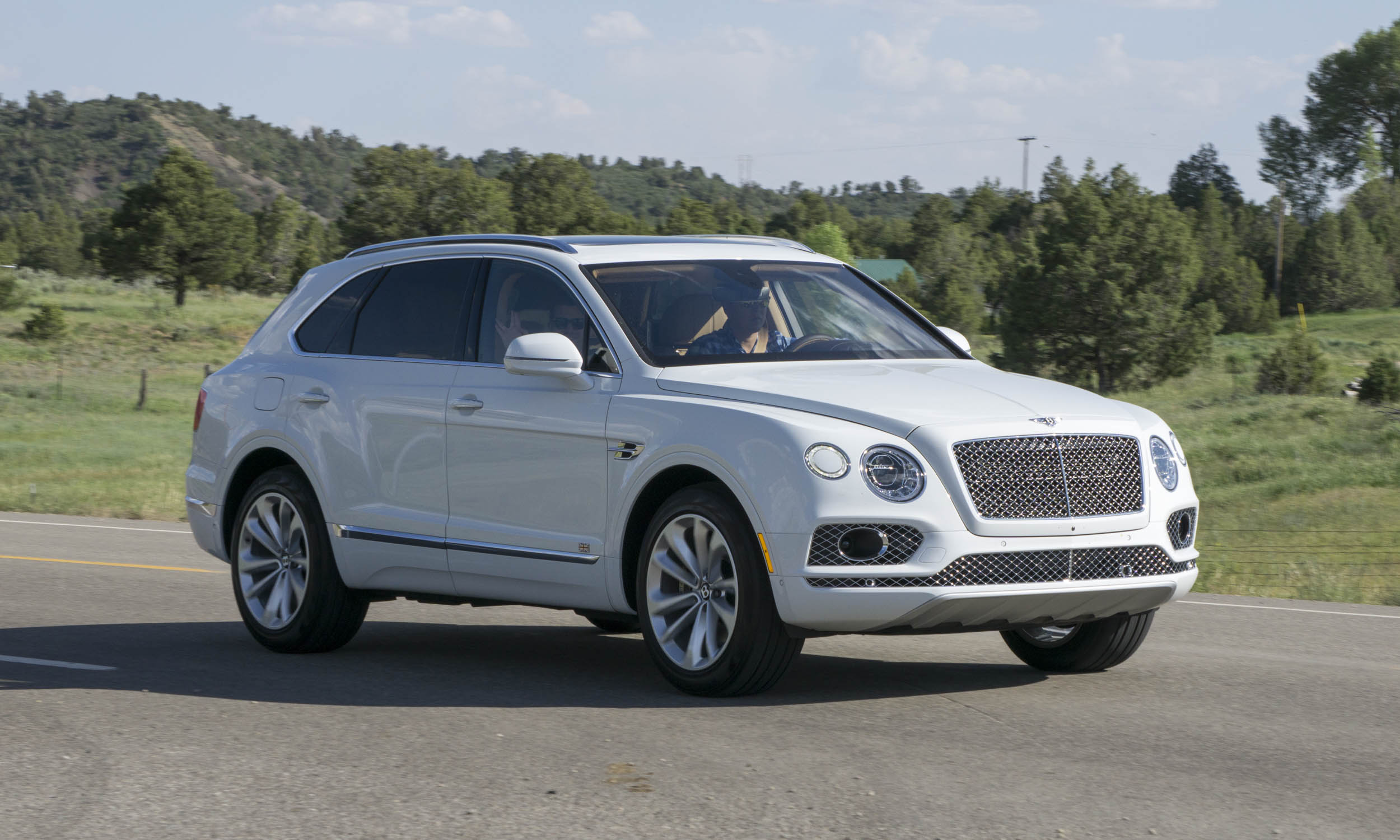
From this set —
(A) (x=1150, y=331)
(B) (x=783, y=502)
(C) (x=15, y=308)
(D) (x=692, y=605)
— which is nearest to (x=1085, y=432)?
(B) (x=783, y=502)

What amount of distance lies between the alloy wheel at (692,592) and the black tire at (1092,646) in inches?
57.9

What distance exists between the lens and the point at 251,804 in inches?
199

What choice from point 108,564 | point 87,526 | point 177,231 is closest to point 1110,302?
point 177,231

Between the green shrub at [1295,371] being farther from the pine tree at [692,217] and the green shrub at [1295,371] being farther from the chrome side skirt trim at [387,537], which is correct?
the chrome side skirt trim at [387,537]

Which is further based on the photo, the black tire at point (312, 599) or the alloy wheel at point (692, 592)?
the black tire at point (312, 599)

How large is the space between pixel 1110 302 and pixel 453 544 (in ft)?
197

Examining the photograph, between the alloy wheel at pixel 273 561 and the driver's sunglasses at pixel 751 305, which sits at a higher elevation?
the driver's sunglasses at pixel 751 305

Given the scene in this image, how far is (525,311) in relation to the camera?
7406mm

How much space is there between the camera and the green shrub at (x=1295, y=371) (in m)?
60.5

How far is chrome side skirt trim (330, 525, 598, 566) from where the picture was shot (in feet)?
22.6

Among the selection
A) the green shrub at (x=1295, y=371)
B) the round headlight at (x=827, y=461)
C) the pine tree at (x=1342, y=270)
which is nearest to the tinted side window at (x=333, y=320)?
the round headlight at (x=827, y=461)

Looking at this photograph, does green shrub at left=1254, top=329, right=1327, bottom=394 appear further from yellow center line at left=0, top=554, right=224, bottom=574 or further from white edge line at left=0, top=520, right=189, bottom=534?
yellow center line at left=0, top=554, right=224, bottom=574

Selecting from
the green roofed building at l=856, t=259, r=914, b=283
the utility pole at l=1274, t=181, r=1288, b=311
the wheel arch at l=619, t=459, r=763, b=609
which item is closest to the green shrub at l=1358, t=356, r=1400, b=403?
the wheel arch at l=619, t=459, r=763, b=609

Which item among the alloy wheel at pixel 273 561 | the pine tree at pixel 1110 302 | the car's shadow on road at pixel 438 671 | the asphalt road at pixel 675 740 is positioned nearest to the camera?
the asphalt road at pixel 675 740
